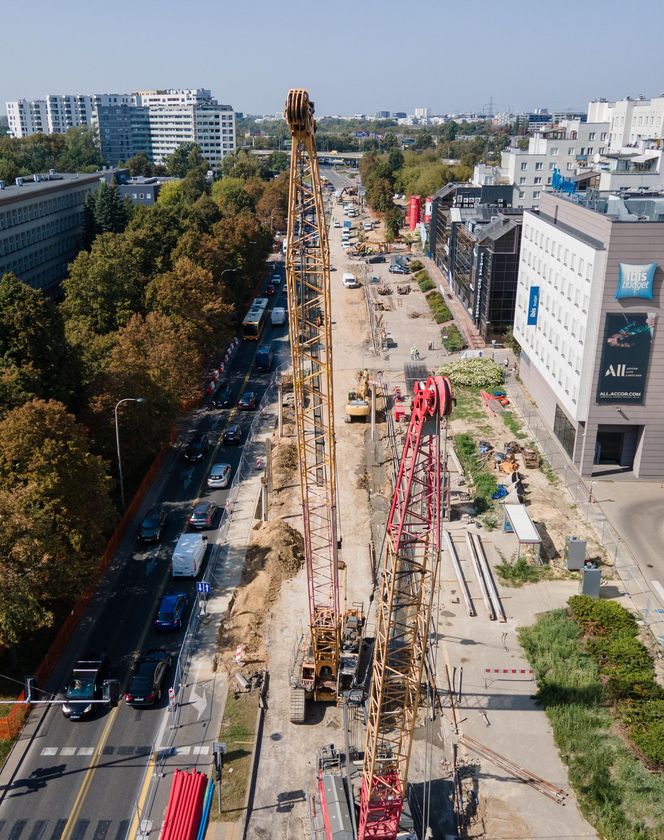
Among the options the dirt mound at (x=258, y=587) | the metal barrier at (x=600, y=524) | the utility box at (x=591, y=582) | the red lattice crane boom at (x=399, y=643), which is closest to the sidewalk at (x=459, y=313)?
the metal barrier at (x=600, y=524)

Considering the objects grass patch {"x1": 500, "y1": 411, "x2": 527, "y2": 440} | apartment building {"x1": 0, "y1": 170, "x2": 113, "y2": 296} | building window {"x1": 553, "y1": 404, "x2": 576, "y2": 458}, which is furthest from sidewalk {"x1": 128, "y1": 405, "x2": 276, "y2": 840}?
apartment building {"x1": 0, "y1": 170, "x2": 113, "y2": 296}

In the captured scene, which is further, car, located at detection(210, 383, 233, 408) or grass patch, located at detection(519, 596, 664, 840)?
car, located at detection(210, 383, 233, 408)

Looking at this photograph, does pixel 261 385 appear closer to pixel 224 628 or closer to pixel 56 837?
pixel 224 628

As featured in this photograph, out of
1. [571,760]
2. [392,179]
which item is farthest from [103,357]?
[392,179]

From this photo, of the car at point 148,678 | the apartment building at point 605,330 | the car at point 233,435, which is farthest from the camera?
the car at point 233,435

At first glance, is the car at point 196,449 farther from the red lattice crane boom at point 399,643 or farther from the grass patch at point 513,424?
the red lattice crane boom at point 399,643

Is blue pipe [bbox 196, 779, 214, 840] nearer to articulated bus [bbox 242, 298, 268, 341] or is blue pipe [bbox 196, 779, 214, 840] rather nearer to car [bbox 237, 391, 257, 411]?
car [bbox 237, 391, 257, 411]

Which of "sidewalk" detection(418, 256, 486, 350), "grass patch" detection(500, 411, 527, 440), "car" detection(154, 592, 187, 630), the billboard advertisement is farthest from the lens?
"sidewalk" detection(418, 256, 486, 350)
